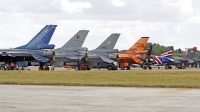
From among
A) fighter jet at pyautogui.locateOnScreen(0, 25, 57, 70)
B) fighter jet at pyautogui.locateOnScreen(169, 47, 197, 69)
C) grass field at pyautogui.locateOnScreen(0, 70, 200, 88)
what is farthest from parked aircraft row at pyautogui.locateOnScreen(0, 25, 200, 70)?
fighter jet at pyautogui.locateOnScreen(169, 47, 197, 69)

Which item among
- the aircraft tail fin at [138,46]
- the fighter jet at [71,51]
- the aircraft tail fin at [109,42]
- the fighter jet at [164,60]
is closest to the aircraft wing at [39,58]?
the fighter jet at [71,51]

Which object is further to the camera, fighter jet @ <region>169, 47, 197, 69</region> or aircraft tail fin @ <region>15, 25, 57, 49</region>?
fighter jet @ <region>169, 47, 197, 69</region>

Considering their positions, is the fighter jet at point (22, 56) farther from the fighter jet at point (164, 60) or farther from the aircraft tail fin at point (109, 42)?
the fighter jet at point (164, 60)

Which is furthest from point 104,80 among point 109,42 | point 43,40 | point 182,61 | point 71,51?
point 182,61

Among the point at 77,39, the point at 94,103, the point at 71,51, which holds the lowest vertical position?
the point at 94,103

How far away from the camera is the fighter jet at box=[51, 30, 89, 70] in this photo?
72.1 metres

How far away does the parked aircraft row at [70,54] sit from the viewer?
218 feet

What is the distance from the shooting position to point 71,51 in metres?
73.4

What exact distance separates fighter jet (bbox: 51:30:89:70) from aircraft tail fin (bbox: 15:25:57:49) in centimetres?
190

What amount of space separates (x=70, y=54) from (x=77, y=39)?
4535mm

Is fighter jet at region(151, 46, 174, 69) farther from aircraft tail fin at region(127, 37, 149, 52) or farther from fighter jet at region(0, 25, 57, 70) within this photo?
fighter jet at region(0, 25, 57, 70)

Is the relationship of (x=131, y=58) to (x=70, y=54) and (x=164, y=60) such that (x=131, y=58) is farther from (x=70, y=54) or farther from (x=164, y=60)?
(x=164, y=60)

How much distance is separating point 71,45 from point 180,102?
57473 mm

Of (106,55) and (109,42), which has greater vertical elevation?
(109,42)
